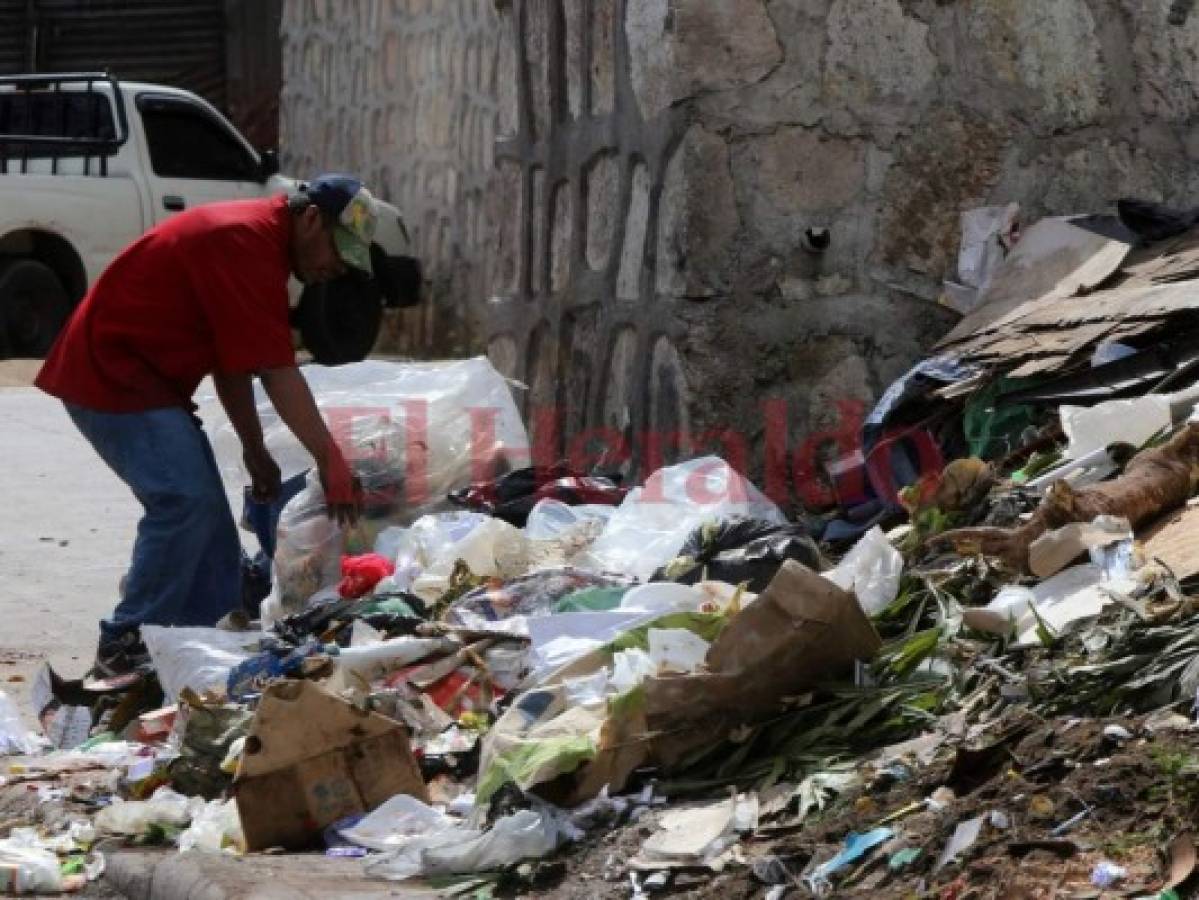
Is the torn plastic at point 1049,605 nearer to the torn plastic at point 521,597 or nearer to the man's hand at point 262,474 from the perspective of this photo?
the torn plastic at point 521,597

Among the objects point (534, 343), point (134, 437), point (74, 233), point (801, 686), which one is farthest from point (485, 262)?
point (801, 686)

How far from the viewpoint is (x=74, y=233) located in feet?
52.0

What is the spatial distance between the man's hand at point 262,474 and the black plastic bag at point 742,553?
1600 mm

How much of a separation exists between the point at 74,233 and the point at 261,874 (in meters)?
11.8

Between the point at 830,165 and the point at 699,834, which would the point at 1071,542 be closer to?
the point at 699,834

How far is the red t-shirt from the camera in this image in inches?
254

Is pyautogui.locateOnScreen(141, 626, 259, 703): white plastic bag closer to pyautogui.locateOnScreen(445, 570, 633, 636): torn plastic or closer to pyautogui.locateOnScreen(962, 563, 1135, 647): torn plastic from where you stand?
pyautogui.locateOnScreen(445, 570, 633, 636): torn plastic

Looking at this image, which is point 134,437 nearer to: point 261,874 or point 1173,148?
point 261,874

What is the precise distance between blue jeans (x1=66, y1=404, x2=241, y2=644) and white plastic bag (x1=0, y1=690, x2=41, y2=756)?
33 centimetres

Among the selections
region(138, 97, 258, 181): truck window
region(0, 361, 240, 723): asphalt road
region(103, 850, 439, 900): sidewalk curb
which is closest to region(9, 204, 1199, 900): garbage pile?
region(103, 850, 439, 900): sidewalk curb

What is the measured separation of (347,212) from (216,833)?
6.77ft

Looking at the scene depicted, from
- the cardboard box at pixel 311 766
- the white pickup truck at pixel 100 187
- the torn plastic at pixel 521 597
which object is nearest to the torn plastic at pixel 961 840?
the cardboard box at pixel 311 766

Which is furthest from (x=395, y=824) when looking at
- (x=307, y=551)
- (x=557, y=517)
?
(x=307, y=551)

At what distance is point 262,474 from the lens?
711 cm
